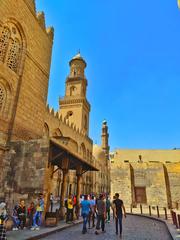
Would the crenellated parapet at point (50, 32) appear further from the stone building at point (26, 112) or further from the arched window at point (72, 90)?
the arched window at point (72, 90)

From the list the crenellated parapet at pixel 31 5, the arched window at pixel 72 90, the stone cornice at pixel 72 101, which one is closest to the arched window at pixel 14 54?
the crenellated parapet at pixel 31 5

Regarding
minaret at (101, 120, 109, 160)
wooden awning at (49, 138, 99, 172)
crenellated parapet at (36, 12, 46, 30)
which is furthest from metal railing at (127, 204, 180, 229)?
minaret at (101, 120, 109, 160)

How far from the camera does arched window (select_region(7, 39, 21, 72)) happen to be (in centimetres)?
1127

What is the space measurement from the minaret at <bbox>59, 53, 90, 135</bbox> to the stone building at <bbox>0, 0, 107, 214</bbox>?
26118mm

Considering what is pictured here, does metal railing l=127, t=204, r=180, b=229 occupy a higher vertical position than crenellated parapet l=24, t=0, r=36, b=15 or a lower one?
lower

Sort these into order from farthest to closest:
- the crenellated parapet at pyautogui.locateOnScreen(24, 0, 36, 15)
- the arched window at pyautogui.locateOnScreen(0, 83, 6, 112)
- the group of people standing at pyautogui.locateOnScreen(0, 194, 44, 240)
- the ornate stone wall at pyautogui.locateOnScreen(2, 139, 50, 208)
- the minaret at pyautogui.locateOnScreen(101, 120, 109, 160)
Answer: the minaret at pyautogui.locateOnScreen(101, 120, 109, 160)
the crenellated parapet at pyautogui.locateOnScreen(24, 0, 36, 15)
the arched window at pyautogui.locateOnScreen(0, 83, 6, 112)
the ornate stone wall at pyautogui.locateOnScreen(2, 139, 50, 208)
the group of people standing at pyautogui.locateOnScreen(0, 194, 44, 240)

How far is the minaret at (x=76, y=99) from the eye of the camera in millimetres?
40938

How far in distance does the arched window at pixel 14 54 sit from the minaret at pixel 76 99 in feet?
93.6

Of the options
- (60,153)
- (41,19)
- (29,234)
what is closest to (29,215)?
(29,234)

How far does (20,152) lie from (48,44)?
8658 mm

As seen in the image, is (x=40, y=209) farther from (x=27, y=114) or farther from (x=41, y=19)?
(x=41, y=19)

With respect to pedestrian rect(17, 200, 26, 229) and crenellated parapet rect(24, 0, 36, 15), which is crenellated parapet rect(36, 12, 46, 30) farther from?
pedestrian rect(17, 200, 26, 229)

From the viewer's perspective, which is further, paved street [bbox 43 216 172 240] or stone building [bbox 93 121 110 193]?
stone building [bbox 93 121 110 193]

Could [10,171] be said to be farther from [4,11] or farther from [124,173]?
[124,173]
